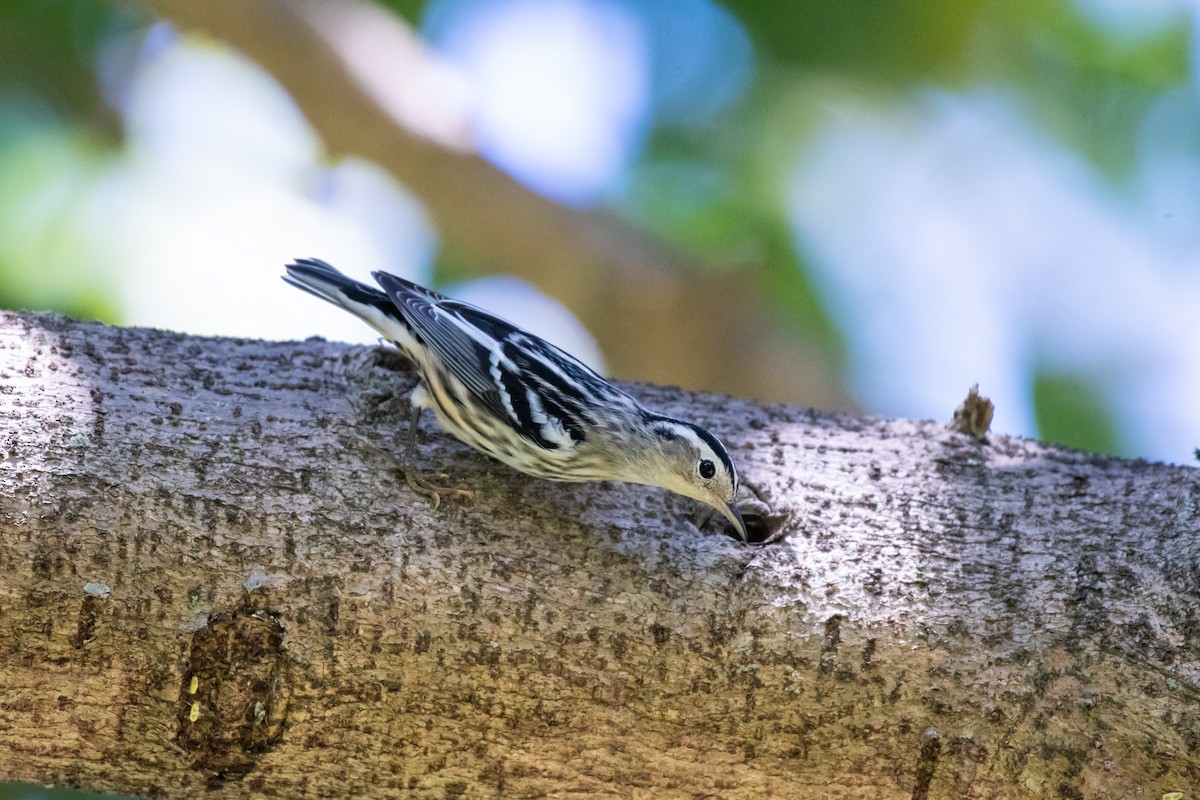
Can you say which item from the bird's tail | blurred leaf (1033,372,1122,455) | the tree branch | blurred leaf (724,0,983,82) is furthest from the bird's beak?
blurred leaf (724,0,983,82)

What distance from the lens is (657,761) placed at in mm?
2973

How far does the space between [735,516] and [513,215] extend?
14.3 feet

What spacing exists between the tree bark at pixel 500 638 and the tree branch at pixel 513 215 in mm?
3817

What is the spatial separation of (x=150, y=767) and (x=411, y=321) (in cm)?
164

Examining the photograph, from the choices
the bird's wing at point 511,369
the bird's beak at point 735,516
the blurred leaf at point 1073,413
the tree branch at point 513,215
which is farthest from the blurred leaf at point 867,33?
the bird's beak at point 735,516

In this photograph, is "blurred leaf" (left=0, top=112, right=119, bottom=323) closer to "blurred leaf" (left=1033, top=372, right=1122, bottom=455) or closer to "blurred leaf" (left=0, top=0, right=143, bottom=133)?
"blurred leaf" (left=0, top=0, right=143, bottom=133)

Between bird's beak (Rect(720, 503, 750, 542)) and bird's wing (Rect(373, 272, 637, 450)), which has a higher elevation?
bird's wing (Rect(373, 272, 637, 450))

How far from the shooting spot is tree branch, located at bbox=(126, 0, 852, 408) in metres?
6.81

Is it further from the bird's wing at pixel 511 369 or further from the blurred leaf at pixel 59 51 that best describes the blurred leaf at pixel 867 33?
the blurred leaf at pixel 59 51

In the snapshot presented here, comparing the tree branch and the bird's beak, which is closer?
the bird's beak

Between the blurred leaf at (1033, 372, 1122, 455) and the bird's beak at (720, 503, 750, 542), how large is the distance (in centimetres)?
407

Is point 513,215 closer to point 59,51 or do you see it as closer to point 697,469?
point 59,51

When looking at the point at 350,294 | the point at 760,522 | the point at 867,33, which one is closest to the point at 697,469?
the point at 760,522

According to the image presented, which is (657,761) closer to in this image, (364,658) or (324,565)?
(364,658)
